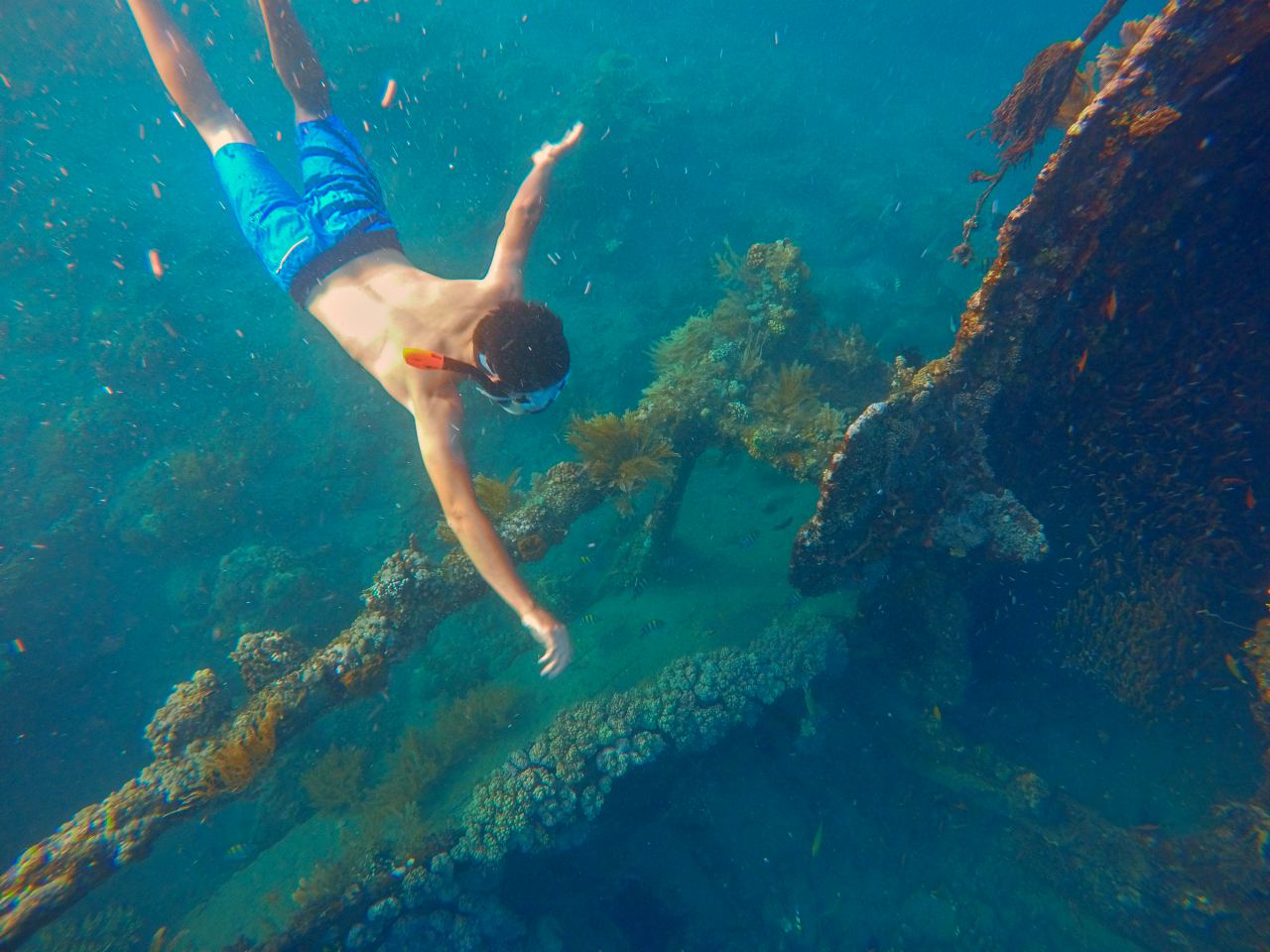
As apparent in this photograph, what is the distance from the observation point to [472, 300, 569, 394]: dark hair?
2871 millimetres

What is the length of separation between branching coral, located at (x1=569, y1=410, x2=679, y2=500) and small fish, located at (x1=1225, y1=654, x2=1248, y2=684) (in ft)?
19.4

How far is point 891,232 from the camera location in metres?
18.0

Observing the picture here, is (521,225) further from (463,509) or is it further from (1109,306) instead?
(1109,306)

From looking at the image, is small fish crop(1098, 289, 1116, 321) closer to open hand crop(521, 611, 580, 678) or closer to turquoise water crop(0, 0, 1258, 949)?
turquoise water crop(0, 0, 1258, 949)

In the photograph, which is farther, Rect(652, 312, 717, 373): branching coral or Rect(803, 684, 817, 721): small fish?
Rect(652, 312, 717, 373): branching coral

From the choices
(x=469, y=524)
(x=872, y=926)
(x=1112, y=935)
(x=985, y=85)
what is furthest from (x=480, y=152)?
(x=985, y=85)

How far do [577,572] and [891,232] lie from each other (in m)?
16.9

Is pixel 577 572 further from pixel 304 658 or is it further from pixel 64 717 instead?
pixel 64 717

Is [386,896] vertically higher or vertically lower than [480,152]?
lower

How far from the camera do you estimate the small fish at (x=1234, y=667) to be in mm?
5051

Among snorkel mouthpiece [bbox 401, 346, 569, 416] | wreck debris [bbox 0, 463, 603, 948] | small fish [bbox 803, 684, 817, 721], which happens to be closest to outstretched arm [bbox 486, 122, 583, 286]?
snorkel mouthpiece [bbox 401, 346, 569, 416]

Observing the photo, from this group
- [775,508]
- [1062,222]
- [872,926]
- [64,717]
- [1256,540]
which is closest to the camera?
[1062,222]

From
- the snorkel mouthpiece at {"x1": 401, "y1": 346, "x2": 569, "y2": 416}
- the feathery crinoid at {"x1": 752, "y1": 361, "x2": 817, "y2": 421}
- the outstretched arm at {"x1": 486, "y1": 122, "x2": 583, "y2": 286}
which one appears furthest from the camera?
the feathery crinoid at {"x1": 752, "y1": 361, "x2": 817, "y2": 421}

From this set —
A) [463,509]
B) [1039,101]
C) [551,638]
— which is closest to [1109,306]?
[1039,101]
